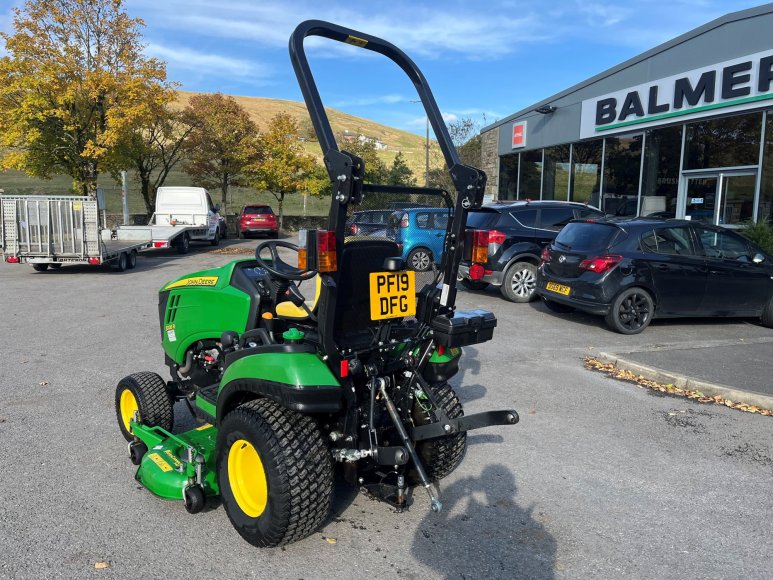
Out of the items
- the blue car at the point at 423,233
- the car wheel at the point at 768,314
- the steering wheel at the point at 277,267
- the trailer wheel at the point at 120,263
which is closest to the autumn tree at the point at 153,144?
the trailer wheel at the point at 120,263

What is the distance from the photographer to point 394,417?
3172mm

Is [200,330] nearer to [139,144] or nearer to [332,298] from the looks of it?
[332,298]

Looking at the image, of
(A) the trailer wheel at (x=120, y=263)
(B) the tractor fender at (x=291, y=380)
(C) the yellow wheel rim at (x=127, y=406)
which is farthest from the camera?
(A) the trailer wheel at (x=120, y=263)

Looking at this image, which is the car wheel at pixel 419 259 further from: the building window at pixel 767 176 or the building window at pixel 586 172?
the building window at pixel 586 172

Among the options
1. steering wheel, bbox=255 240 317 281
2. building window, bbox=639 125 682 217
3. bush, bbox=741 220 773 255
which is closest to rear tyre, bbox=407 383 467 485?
steering wheel, bbox=255 240 317 281

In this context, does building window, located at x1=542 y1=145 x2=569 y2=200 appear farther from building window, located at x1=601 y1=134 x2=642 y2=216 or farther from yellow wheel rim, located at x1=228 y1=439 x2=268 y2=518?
yellow wheel rim, located at x1=228 y1=439 x2=268 y2=518

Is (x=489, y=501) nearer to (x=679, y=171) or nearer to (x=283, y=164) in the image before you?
(x=679, y=171)

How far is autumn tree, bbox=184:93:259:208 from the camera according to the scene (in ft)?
95.2

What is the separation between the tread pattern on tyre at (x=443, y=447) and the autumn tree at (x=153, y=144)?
20.7 metres

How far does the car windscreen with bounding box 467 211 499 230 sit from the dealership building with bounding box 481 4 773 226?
651 cm

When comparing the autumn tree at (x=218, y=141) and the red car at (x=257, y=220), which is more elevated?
the autumn tree at (x=218, y=141)

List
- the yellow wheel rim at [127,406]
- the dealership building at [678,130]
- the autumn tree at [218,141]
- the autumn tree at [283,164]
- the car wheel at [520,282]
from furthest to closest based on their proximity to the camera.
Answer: the autumn tree at [283,164], the autumn tree at [218,141], the dealership building at [678,130], the car wheel at [520,282], the yellow wheel rim at [127,406]

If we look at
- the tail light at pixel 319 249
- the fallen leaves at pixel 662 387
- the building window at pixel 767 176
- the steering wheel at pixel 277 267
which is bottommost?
the fallen leaves at pixel 662 387

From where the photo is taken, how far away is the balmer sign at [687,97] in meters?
13.1
